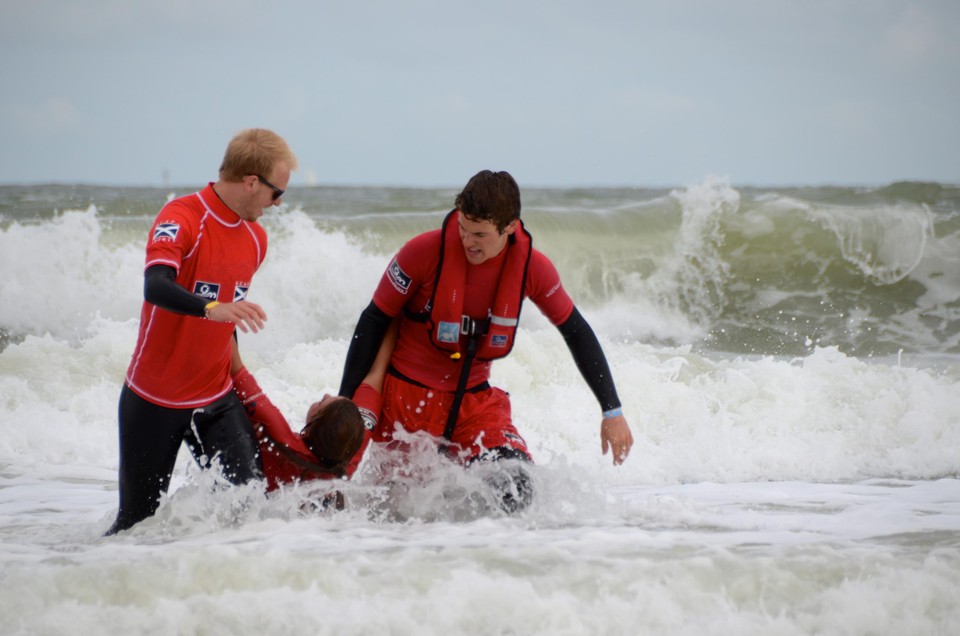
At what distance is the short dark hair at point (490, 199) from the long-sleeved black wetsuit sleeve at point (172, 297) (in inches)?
41.0

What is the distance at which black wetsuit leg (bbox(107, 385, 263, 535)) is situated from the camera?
4039 mm

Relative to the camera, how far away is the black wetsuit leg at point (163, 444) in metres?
4.04

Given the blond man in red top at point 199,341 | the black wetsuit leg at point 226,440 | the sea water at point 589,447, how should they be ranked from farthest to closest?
the black wetsuit leg at point 226,440 → the blond man in red top at point 199,341 → the sea water at point 589,447

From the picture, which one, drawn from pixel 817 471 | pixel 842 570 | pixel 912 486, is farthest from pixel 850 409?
pixel 842 570

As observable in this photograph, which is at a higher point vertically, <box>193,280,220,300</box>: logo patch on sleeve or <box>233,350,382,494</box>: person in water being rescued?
<box>193,280,220,300</box>: logo patch on sleeve

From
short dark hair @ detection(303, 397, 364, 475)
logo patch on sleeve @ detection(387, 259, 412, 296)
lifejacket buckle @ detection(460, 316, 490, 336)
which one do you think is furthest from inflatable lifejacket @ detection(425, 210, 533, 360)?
short dark hair @ detection(303, 397, 364, 475)

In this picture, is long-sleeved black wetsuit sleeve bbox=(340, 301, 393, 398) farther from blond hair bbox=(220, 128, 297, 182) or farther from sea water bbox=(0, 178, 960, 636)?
blond hair bbox=(220, 128, 297, 182)

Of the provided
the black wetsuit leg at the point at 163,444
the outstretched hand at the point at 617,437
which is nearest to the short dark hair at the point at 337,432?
the black wetsuit leg at the point at 163,444

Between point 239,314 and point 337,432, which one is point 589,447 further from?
point 239,314

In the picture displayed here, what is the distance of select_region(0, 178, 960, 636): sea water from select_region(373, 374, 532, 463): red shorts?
122mm

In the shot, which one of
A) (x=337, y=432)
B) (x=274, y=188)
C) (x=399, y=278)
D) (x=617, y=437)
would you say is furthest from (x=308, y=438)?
(x=617, y=437)

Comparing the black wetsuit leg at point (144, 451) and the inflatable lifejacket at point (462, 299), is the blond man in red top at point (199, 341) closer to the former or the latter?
the black wetsuit leg at point (144, 451)

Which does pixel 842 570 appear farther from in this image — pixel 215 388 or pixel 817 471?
pixel 817 471

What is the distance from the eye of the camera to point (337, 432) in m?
4.16
